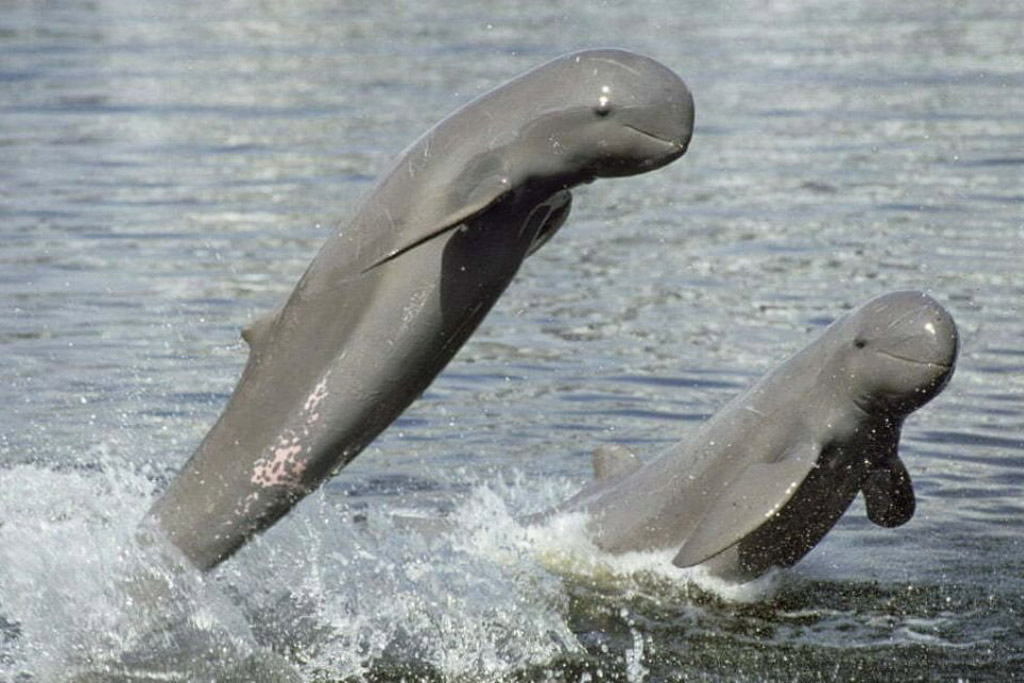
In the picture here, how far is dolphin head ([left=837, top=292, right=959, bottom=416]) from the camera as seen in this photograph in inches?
388

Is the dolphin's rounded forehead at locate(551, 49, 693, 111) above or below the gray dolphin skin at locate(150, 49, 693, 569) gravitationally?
above

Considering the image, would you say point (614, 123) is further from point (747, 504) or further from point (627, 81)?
point (747, 504)

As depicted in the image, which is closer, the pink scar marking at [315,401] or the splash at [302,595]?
the pink scar marking at [315,401]

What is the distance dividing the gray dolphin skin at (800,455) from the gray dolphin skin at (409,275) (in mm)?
1754

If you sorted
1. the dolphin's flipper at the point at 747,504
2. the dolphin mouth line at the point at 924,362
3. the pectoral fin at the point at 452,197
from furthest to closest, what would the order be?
the dolphin mouth line at the point at 924,362, the dolphin's flipper at the point at 747,504, the pectoral fin at the point at 452,197

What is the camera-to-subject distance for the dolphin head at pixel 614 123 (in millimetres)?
8594

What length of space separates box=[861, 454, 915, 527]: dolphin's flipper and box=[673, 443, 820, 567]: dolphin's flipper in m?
0.44

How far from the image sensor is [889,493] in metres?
10.3

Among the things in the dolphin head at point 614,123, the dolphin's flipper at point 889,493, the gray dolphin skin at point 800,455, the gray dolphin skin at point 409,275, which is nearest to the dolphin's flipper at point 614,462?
the gray dolphin skin at point 800,455

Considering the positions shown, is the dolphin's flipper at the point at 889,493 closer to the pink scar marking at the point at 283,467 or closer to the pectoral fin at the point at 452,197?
the pectoral fin at the point at 452,197

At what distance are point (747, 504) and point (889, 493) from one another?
3.08 feet

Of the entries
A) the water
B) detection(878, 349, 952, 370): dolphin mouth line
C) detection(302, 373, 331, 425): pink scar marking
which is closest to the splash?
the water

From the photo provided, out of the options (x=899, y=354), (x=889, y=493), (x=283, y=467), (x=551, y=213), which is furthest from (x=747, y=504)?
(x=283, y=467)

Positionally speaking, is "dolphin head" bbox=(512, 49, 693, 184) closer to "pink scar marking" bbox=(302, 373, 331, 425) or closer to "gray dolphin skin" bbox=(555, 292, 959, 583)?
"pink scar marking" bbox=(302, 373, 331, 425)
